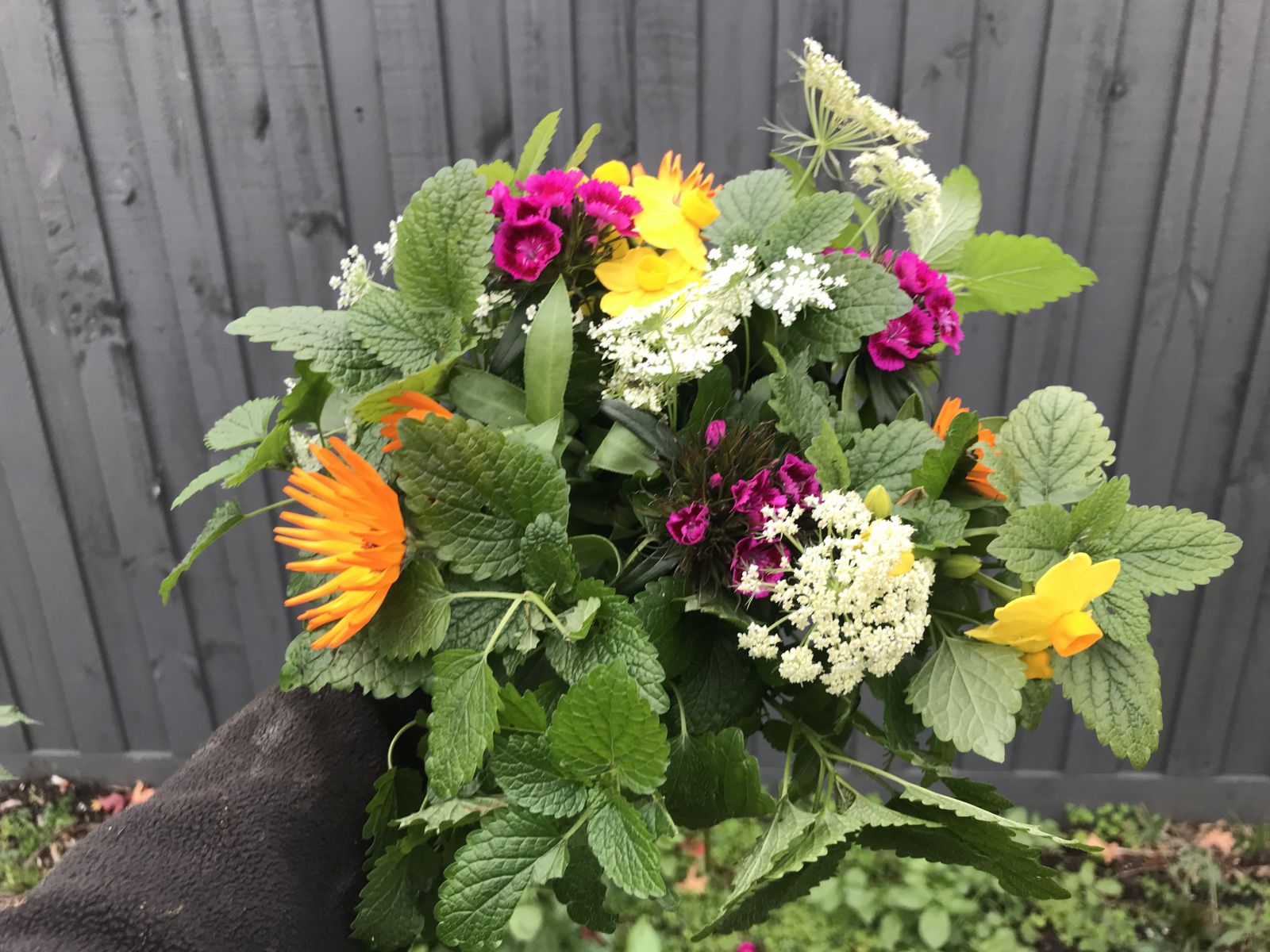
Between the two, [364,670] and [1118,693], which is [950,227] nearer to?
[1118,693]

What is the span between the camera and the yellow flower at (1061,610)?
40 cm

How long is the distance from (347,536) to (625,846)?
0.70ft

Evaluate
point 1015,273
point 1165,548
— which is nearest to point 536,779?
point 1165,548

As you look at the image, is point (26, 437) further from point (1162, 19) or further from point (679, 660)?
point (1162, 19)

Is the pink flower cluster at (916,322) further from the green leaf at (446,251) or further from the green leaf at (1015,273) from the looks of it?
the green leaf at (446,251)

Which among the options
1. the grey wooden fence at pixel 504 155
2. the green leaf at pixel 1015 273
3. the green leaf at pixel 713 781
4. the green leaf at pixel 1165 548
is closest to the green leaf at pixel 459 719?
the green leaf at pixel 713 781

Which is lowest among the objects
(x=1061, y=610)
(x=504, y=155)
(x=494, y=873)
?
(x=494, y=873)

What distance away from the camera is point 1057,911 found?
1505mm

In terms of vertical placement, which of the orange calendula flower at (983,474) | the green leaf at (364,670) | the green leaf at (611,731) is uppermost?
the orange calendula flower at (983,474)

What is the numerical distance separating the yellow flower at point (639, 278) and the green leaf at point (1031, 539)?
0.24 meters

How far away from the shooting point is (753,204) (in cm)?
58

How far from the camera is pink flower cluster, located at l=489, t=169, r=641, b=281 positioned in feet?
1.67

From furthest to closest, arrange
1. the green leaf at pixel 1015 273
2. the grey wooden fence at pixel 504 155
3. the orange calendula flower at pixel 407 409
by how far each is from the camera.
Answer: the grey wooden fence at pixel 504 155 < the green leaf at pixel 1015 273 < the orange calendula flower at pixel 407 409

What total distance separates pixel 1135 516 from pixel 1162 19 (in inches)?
47.3
